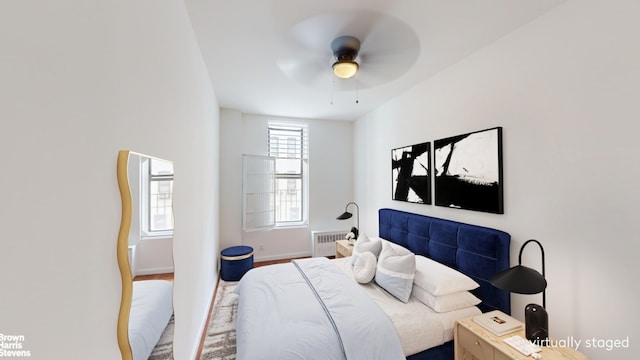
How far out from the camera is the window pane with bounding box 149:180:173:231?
1.12m

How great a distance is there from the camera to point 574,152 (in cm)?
156

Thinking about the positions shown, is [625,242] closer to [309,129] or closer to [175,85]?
[175,85]

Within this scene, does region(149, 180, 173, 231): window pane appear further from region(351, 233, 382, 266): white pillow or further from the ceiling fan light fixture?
region(351, 233, 382, 266): white pillow

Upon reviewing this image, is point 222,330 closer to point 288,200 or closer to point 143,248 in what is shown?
point 143,248

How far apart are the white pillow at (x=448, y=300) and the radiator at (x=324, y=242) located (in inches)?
101

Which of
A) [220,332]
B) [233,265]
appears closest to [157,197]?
[220,332]

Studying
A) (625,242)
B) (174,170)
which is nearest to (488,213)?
(625,242)

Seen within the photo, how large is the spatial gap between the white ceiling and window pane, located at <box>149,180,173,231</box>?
1300mm

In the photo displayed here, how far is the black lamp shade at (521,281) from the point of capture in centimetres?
131

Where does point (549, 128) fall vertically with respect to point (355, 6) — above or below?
below

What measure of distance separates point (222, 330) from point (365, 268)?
1.57 m

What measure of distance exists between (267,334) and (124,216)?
121cm

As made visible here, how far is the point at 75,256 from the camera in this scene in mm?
605

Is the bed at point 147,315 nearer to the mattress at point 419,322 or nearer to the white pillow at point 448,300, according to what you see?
the mattress at point 419,322
